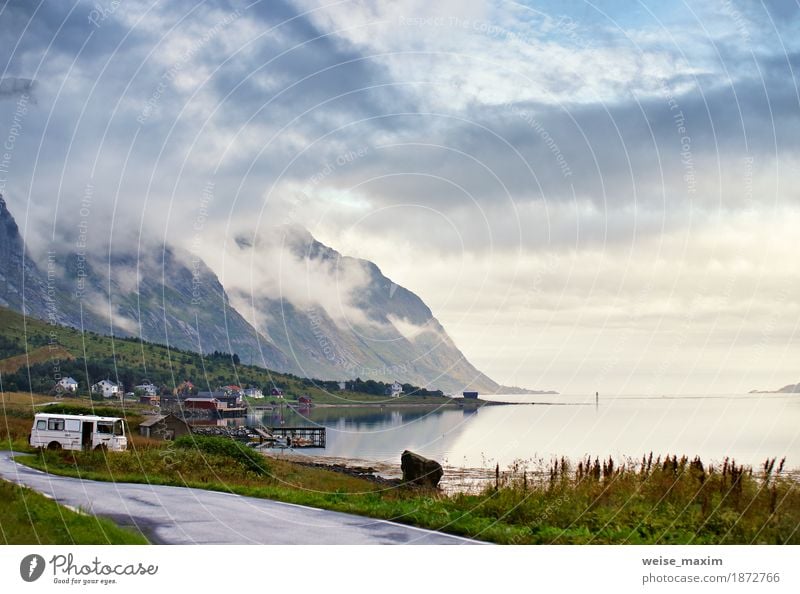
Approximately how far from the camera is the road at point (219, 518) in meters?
18.4

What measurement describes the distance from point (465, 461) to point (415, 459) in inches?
1522

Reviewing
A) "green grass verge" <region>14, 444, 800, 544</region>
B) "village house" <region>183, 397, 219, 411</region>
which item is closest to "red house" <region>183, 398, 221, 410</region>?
"village house" <region>183, 397, 219, 411</region>

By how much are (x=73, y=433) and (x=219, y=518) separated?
2390cm

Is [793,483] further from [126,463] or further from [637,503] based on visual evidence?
[126,463]

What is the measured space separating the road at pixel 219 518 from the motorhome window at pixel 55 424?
50.9 feet

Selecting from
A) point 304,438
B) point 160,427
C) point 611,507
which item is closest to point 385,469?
point 160,427

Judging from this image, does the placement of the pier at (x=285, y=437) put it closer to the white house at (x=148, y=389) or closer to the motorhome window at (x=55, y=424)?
the motorhome window at (x=55, y=424)

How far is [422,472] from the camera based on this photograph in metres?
27.1

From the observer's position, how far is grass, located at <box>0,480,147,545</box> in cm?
1698

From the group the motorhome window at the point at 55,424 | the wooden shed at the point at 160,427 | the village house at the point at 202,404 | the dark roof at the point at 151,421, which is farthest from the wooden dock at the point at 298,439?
the motorhome window at the point at 55,424

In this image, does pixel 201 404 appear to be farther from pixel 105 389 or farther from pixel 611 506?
pixel 611 506

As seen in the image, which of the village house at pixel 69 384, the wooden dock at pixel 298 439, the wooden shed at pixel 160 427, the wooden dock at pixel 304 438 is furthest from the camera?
the village house at pixel 69 384

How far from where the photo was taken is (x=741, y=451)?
71812 millimetres
